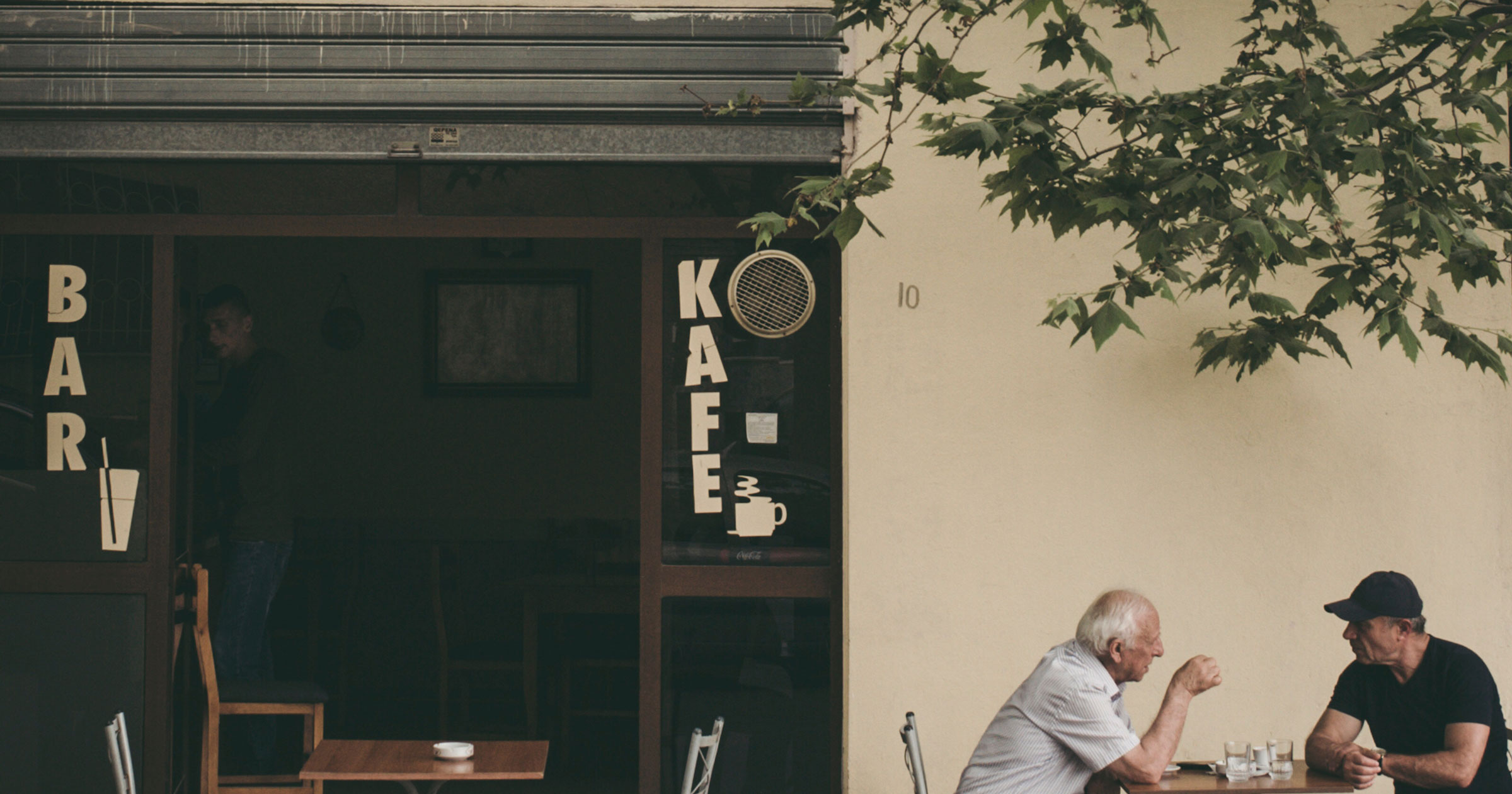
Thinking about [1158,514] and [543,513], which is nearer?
[1158,514]

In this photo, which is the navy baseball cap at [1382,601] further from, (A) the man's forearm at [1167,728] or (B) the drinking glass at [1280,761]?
(A) the man's forearm at [1167,728]

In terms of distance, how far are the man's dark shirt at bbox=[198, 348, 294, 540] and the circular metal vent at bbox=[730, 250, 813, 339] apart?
2.23m

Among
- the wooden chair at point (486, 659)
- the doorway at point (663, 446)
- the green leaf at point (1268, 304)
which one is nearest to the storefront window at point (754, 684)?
the doorway at point (663, 446)

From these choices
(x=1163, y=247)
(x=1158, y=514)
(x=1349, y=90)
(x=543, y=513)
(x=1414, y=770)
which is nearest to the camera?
(x=1163, y=247)

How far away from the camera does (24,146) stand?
459cm

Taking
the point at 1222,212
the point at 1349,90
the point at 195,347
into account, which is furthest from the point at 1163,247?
the point at 195,347

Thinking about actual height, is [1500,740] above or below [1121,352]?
below

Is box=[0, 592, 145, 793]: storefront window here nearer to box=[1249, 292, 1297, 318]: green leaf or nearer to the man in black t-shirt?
box=[1249, 292, 1297, 318]: green leaf

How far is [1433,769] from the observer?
3.61m

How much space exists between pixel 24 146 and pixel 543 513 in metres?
4.19

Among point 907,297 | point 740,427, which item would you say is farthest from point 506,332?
point 907,297

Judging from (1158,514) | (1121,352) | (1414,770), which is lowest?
(1414,770)

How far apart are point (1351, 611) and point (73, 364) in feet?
15.0

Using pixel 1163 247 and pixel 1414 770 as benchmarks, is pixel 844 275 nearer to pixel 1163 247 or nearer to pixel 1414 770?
pixel 1163 247
